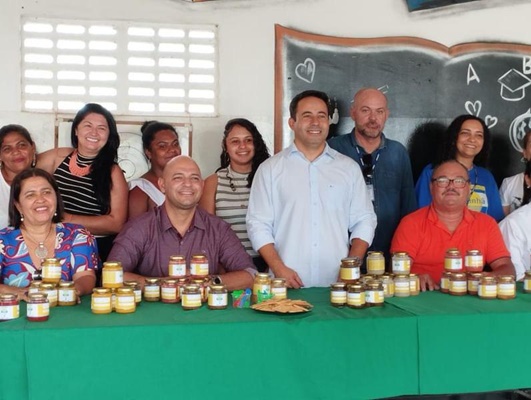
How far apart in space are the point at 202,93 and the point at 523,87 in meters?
2.02

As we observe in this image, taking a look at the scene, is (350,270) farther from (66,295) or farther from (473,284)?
(66,295)

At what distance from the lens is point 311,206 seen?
305cm

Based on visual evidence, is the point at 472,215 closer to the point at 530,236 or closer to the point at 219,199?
the point at 530,236

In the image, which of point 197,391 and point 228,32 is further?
point 228,32

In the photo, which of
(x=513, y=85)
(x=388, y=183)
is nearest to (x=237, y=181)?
(x=388, y=183)

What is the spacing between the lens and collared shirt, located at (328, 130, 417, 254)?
11.6 ft

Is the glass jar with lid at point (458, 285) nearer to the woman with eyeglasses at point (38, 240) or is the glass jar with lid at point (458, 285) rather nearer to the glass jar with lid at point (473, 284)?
the glass jar with lid at point (473, 284)

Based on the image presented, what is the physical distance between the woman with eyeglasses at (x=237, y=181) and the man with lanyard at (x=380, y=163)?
44cm

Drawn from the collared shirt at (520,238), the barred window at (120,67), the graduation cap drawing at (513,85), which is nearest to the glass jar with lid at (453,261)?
the collared shirt at (520,238)

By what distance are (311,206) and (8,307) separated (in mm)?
1366

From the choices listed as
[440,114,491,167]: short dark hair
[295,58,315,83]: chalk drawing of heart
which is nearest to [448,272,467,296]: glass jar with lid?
[440,114,491,167]: short dark hair

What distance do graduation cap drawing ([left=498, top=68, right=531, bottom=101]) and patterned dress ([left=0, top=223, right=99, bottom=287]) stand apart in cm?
A: 288

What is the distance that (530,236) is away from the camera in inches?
126

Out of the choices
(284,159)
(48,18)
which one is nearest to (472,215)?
(284,159)
